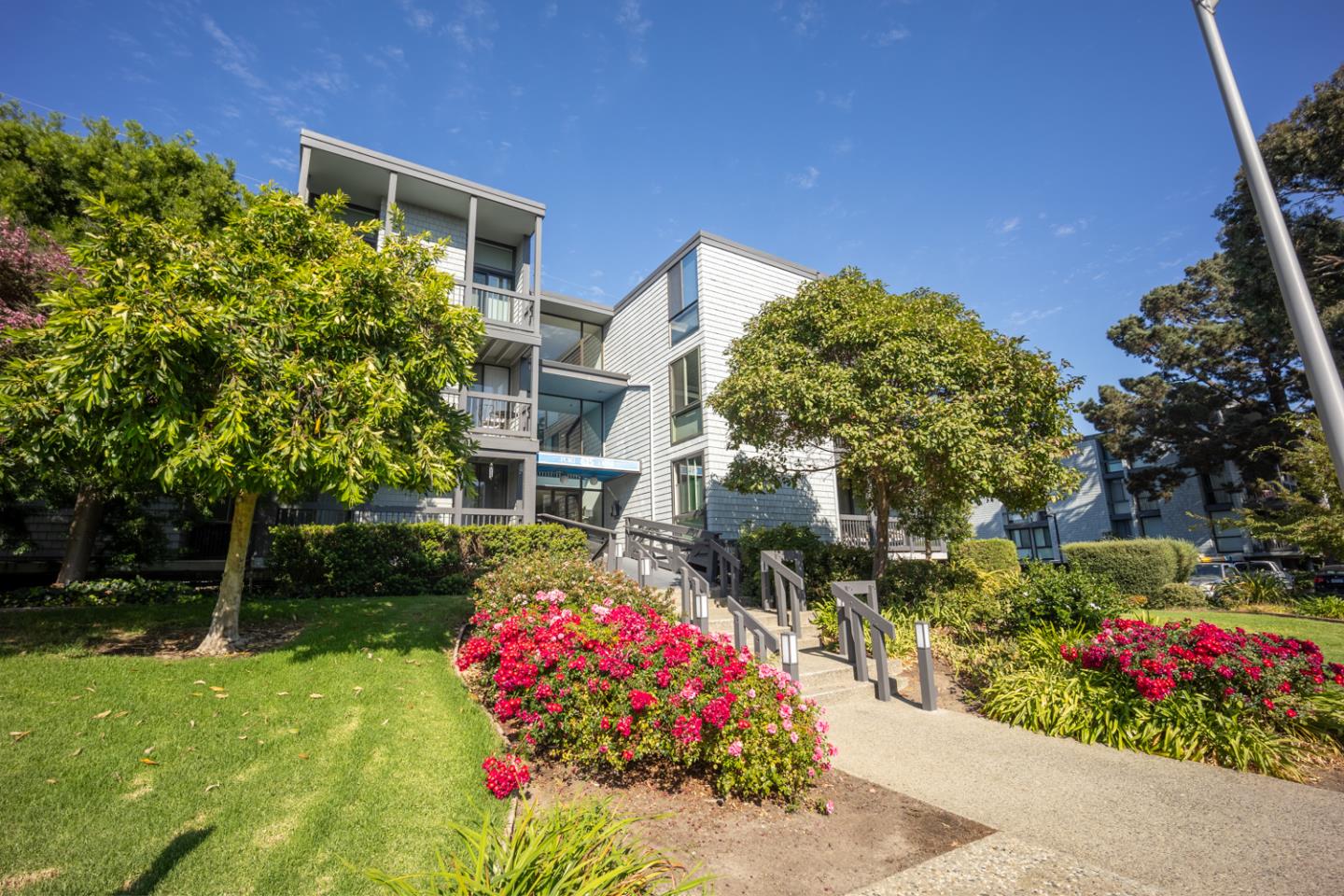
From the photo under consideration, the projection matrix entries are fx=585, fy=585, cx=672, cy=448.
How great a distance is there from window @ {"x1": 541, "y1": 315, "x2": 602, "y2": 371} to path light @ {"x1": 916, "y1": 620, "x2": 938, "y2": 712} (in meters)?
17.4

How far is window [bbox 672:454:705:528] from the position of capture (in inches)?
639

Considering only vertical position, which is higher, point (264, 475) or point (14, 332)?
point (14, 332)

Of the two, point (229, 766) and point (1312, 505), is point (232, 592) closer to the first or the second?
point (229, 766)

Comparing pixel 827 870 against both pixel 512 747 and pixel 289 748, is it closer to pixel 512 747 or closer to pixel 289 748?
pixel 512 747

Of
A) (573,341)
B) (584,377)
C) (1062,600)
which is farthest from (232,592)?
(573,341)

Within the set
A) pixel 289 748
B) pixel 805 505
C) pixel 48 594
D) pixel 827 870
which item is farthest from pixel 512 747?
pixel 805 505

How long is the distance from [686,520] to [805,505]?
366 centimetres

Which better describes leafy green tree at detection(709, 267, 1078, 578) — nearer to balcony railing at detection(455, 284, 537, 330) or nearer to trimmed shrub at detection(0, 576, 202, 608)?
balcony railing at detection(455, 284, 537, 330)

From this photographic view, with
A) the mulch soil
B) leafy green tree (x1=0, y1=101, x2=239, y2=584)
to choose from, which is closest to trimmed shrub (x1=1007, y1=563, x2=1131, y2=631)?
the mulch soil

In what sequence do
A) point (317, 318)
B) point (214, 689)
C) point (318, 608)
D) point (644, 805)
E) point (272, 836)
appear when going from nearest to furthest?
point (272, 836), point (644, 805), point (214, 689), point (317, 318), point (318, 608)

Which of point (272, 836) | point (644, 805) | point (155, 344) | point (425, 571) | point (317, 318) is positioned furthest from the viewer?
point (425, 571)

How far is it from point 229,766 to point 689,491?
13.2 meters

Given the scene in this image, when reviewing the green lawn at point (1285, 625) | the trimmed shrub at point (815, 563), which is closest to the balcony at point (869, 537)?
the trimmed shrub at point (815, 563)

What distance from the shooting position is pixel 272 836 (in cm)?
350
